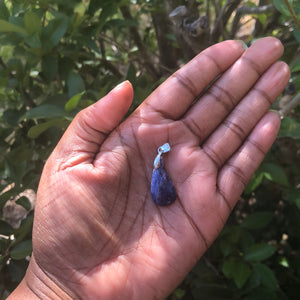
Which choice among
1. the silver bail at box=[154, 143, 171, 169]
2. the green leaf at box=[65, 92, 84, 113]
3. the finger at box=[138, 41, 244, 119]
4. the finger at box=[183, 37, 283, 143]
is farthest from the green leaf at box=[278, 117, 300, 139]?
the green leaf at box=[65, 92, 84, 113]

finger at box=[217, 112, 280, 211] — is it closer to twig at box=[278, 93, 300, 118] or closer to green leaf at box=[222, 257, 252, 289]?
twig at box=[278, 93, 300, 118]

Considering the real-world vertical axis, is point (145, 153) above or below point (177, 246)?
above

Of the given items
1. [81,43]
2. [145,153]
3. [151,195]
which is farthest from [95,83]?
[151,195]

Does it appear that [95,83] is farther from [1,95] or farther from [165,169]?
[165,169]

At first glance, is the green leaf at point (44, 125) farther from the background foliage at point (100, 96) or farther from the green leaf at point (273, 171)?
the green leaf at point (273, 171)


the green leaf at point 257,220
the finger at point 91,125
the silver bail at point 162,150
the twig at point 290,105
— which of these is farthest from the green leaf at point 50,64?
the green leaf at point 257,220

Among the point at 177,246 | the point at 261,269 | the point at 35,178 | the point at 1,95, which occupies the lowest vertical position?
the point at 261,269

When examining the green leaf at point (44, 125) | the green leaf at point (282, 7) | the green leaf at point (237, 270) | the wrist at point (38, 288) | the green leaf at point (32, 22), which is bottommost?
the green leaf at point (237, 270)
